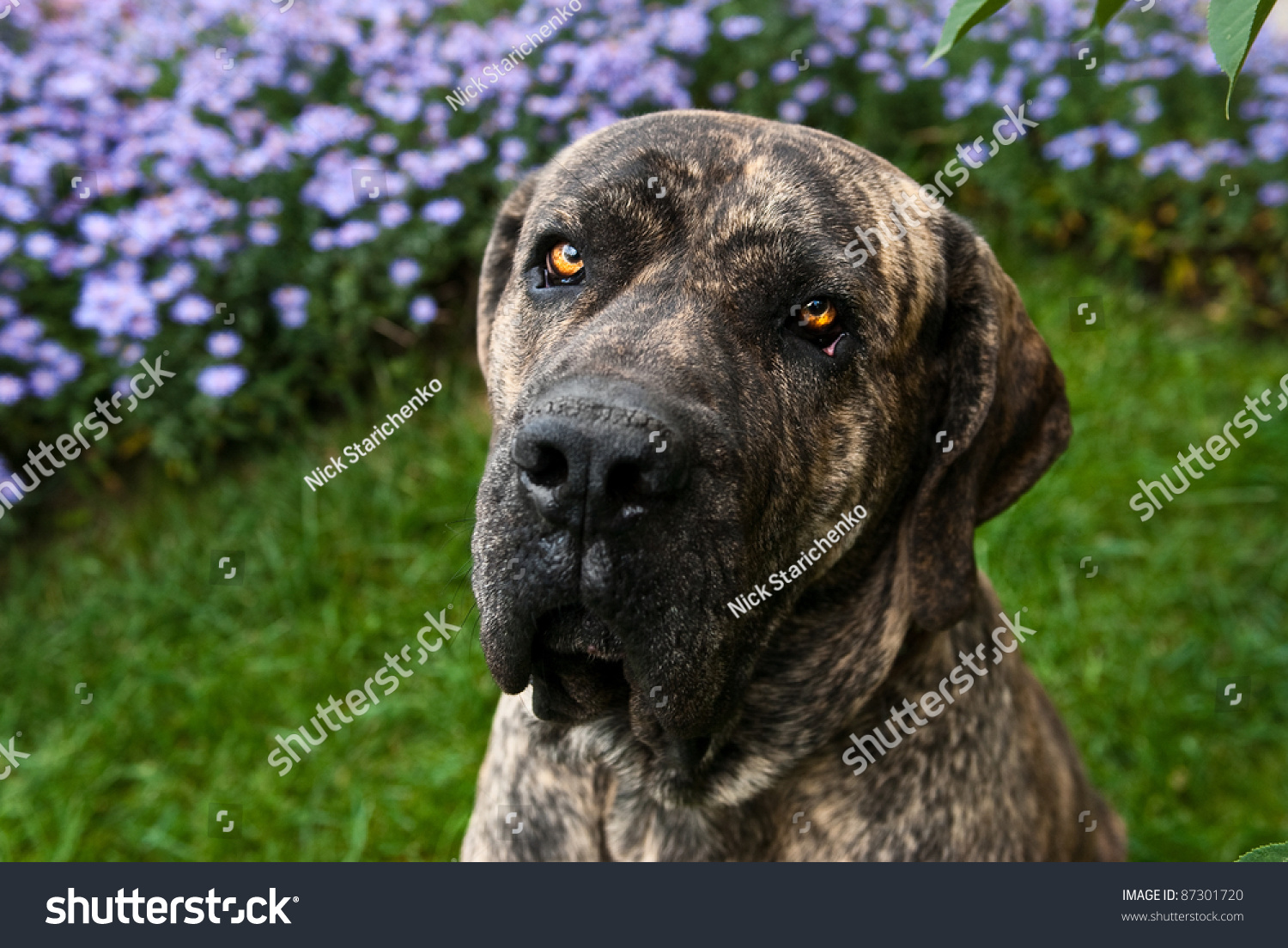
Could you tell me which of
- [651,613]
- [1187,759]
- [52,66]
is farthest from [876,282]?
[52,66]

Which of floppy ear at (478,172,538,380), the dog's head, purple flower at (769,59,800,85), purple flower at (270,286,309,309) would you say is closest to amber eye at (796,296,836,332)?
the dog's head

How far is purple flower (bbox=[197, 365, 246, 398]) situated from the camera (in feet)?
13.8

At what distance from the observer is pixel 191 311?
436cm

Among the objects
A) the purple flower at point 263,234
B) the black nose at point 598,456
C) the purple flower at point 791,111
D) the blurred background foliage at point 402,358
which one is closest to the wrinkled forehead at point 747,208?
the black nose at point 598,456

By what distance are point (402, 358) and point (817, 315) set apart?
293 cm

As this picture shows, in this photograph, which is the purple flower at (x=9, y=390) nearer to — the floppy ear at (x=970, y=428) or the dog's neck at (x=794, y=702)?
the dog's neck at (x=794, y=702)

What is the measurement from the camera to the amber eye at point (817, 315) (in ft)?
7.16

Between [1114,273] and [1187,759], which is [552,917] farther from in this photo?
[1114,273]

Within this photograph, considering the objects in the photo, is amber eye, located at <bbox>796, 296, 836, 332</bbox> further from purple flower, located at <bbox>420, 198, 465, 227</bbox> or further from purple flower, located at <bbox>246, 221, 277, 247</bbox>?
purple flower, located at <bbox>246, 221, 277, 247</bbox>

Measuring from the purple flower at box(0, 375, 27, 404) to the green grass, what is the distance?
54 centimetres

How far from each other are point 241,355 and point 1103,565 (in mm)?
3574

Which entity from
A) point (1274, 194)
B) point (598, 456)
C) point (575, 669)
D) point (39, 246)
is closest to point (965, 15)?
point (598, 456)

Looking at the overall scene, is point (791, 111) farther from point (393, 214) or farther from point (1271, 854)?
point (1271, 854)

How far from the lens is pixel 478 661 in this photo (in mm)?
4031
